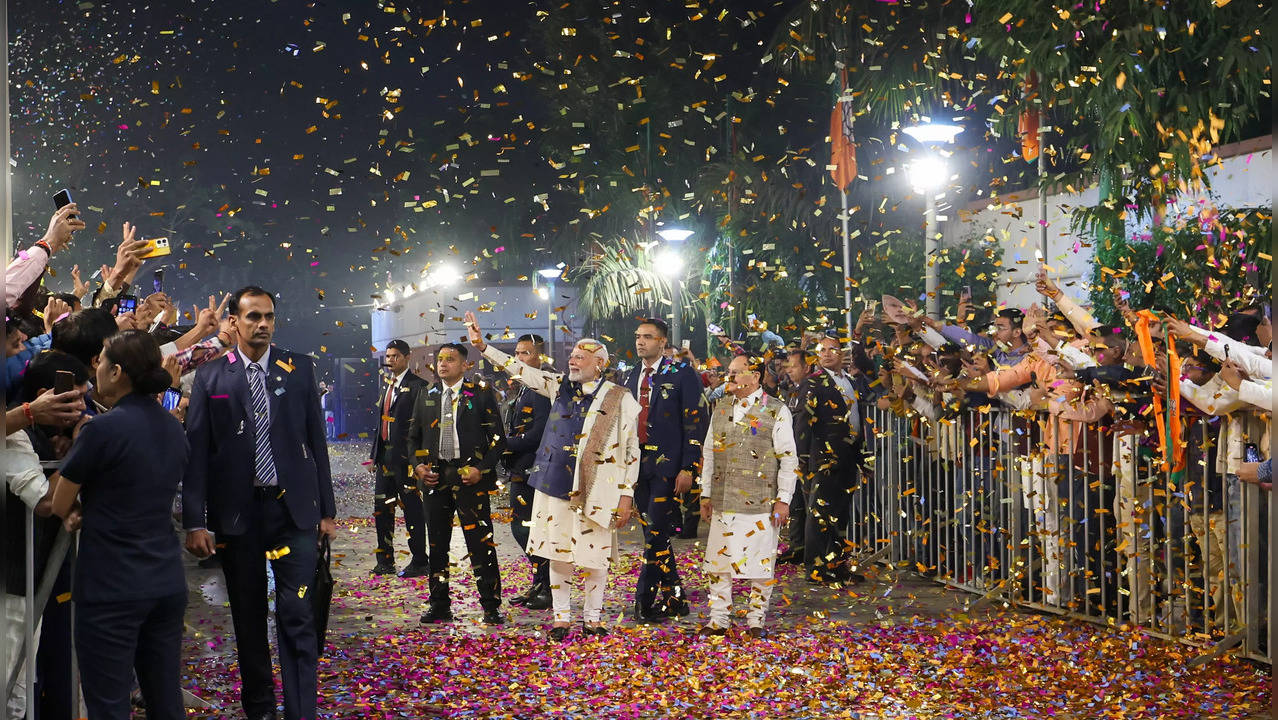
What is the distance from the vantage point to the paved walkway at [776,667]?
271 inches

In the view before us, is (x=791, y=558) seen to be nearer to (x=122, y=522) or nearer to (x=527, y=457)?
(x=527, y=457)

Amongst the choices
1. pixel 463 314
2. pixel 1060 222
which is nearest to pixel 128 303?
pixel 1060 222

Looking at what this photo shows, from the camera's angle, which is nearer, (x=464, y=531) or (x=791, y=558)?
(x=464, y=531)

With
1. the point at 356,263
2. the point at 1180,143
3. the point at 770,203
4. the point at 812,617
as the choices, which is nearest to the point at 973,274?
the point at 770,203

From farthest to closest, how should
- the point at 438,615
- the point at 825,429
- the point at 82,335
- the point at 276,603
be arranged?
the point at 825,429 < the point at 438,615 < the point at 276,603 < the point at 82,335

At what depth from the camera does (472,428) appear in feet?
34.3

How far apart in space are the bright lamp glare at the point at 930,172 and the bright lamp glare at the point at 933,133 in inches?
11.4

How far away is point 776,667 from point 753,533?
1401mm

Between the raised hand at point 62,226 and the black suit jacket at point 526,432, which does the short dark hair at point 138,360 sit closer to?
the raised hand at point 62,226

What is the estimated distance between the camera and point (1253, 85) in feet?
36.2

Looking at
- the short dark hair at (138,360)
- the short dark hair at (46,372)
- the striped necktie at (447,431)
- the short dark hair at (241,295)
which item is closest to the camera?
the short dark hair at (138,360)

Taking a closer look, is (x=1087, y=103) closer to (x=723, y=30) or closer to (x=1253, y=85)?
(x=1253, y=85)

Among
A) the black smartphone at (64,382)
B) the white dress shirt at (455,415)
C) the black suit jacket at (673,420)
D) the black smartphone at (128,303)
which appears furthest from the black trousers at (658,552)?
the black smartphone at (64,382)

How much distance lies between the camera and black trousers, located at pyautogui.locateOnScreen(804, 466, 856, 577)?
1157 centimetres
